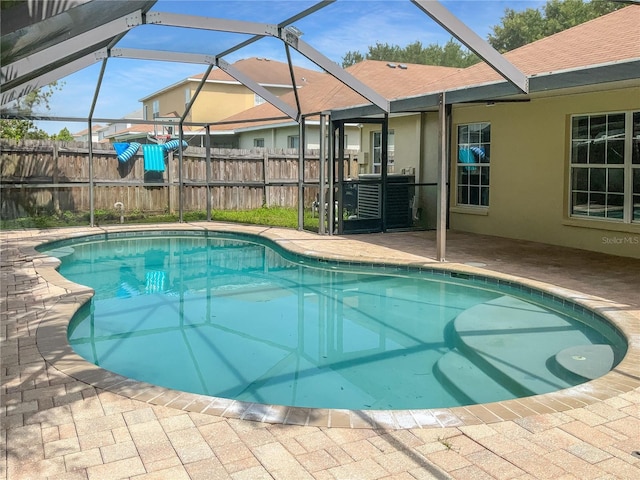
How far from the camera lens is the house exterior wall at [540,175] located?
9078 mm

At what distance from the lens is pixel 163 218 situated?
15211mm

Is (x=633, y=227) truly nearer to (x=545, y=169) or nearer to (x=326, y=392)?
(x=545, y=169)

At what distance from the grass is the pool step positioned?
25.0ft

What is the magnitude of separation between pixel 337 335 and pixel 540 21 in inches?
1465

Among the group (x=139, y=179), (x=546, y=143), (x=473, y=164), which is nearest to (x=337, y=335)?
(x=546, y=143)

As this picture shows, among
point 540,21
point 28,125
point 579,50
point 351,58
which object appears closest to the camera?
point 579,50

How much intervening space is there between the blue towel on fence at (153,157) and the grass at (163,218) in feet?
3.99

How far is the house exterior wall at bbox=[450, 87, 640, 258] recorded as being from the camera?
9.08 metres

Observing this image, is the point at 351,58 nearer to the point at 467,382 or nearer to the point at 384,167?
the point at 384,167

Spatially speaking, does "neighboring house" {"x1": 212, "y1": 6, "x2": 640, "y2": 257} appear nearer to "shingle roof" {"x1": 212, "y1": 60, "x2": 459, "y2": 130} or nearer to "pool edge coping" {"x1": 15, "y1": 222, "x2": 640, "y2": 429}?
"shingle roof" {"x1": 212, "y1": 60, "x2": 459, "y2": 130}

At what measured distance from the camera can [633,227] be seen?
8.77 metres

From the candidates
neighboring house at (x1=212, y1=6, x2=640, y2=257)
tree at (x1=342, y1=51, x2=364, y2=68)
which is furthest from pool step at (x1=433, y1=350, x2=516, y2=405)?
tree at (x1=342, y1=51, x2=364, y2=68)

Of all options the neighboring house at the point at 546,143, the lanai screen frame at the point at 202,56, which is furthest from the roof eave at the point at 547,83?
the lanai screen frame at the point at 202,56

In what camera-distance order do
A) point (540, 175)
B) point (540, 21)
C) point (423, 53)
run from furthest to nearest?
point (423, 53), point (540, 21), point (540, 175)
